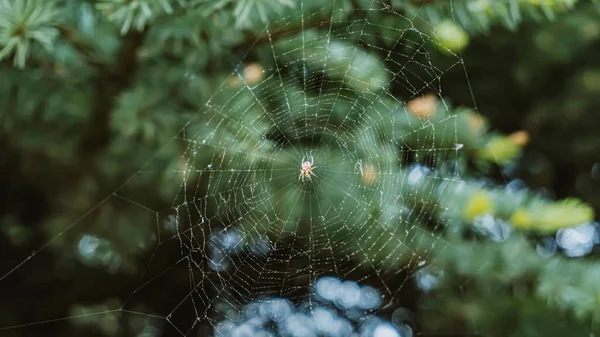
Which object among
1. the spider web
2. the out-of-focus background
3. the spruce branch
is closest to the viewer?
the spruce branch

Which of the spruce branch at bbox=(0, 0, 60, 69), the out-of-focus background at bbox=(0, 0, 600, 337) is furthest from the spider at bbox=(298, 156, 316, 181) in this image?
the spruce branch at bbox=(0, 0, 60, 69)

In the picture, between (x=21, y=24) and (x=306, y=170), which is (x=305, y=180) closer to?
(x=306, y=170)

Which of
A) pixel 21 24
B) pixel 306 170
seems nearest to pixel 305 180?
pixel 306 170

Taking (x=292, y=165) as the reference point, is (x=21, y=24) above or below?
above

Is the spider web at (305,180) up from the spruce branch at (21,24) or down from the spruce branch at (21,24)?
down

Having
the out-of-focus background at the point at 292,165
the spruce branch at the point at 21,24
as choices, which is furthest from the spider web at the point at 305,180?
the spruce branch at the point at 21,24

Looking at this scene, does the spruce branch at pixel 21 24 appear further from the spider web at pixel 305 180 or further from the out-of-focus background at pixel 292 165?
the spider web at pixel 305 180

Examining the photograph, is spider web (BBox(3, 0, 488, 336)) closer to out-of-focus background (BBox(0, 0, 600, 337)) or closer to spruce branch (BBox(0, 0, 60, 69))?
out-of-focus background (BBox(0, 0, 600, 337))
